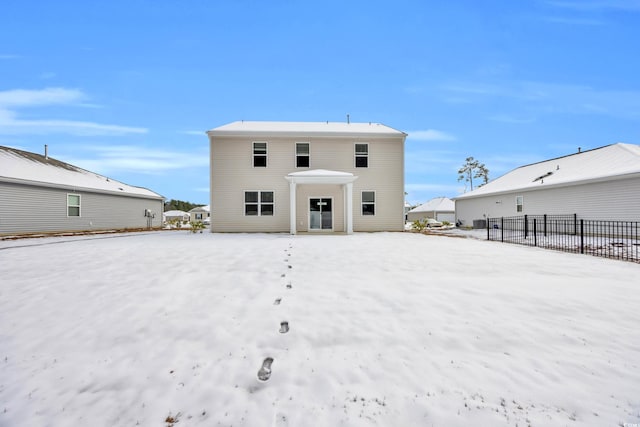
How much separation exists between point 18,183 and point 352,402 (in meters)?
21.8

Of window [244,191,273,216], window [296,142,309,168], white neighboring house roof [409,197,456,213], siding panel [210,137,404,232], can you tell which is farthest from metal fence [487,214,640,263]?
white neighboring house roof [409,197,456,213]

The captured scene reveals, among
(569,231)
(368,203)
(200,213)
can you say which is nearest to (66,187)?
(368,203)

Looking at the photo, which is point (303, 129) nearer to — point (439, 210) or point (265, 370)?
point (265, 370)

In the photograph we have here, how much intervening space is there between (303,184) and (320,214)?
79.7 inches

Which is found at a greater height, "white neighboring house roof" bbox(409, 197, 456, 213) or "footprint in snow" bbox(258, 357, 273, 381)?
"white neighboring house roof" bbox(409, 197, 456, 213)

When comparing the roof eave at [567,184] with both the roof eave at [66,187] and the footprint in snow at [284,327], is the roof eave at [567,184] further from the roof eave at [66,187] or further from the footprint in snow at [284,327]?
the roof eave at [66,187]

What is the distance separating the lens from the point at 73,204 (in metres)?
19.5

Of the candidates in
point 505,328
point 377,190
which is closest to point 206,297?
point 505,328

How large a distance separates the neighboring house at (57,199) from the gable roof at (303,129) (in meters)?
10.6

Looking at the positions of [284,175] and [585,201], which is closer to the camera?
[585,201]

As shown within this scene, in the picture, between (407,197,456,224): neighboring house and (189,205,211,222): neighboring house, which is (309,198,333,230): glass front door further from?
(189,205,211,222): neighboring house

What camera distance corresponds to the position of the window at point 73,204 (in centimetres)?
1922

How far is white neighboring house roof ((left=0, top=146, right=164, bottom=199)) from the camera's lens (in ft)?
54.5

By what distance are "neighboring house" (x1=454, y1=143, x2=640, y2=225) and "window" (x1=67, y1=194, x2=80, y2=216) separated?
1205 inches
